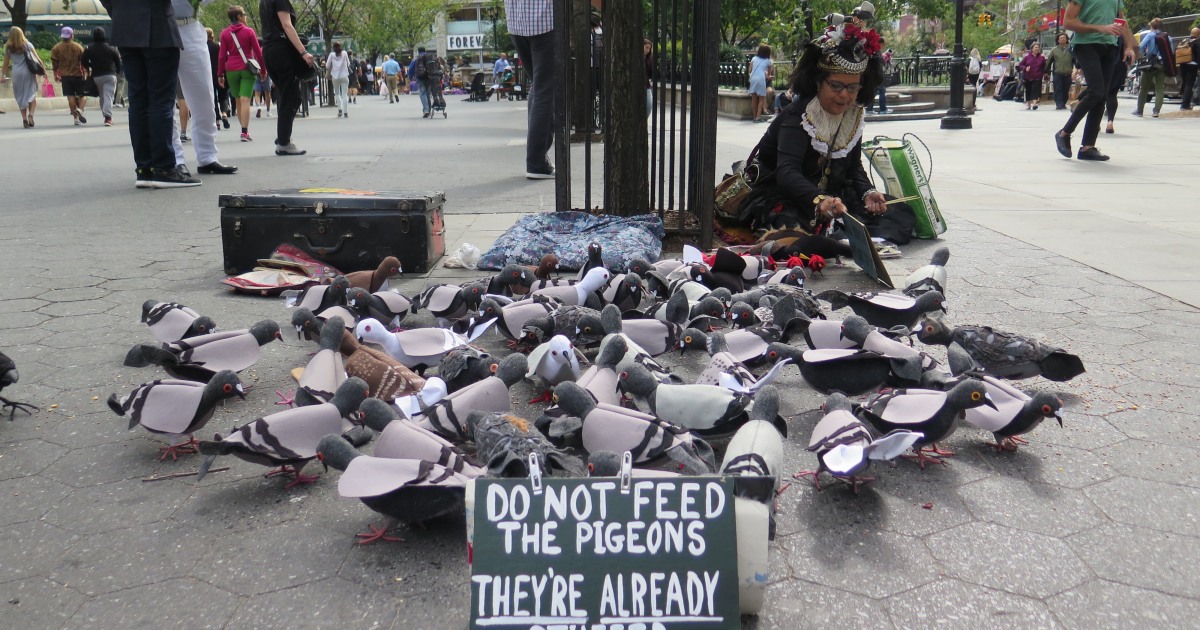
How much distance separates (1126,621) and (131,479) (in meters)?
2.39

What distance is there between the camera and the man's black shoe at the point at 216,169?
8.63m

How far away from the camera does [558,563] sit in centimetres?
166

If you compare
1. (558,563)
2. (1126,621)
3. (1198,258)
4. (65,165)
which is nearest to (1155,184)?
(1198,258)

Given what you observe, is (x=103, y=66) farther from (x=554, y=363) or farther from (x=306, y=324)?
(x=554, y=363)

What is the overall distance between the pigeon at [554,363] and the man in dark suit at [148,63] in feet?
17.9

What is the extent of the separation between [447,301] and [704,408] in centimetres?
166

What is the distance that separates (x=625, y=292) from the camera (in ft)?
12.5

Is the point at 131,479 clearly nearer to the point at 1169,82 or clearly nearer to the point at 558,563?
the point at 558,563

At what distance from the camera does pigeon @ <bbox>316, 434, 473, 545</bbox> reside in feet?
6.45

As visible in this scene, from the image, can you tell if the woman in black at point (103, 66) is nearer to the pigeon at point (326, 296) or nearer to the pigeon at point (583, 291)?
the pigeon at point (326, 296)

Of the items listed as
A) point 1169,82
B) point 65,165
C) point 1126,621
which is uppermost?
point 1169,82

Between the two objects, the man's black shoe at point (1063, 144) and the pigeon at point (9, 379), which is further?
the man's black shoe at point (1063, 144)

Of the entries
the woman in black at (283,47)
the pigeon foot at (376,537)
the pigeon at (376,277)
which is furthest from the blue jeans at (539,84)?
the pigeon foot at (376,537)

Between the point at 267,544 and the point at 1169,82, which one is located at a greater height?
the point at 1169,82
